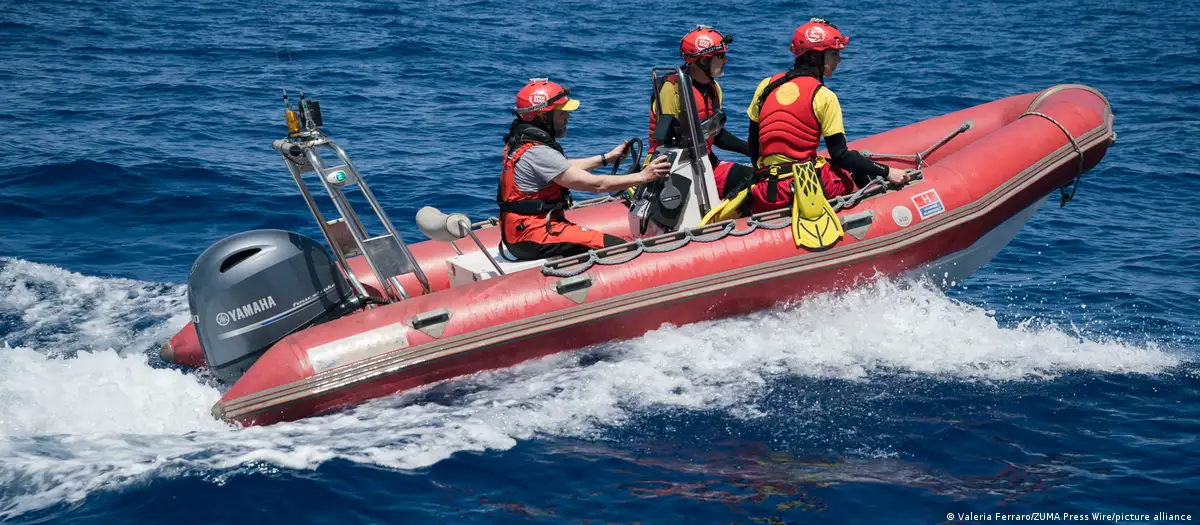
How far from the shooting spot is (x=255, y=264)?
508cm

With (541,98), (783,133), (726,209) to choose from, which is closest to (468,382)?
(541,98)

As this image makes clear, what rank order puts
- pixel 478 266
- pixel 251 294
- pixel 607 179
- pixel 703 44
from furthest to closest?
1. pixel 703 44
2. pixel 478 266
3. pixel 607 179
4. pixel 251 294

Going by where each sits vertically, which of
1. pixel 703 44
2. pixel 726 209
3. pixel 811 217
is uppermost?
pixel 703 44

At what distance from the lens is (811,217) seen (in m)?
5.90

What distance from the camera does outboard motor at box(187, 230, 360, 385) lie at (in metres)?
5.04

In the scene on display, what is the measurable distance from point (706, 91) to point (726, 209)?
32.8 inches

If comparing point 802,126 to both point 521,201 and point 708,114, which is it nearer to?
point 708,114

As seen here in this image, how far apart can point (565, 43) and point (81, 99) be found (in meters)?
6.85

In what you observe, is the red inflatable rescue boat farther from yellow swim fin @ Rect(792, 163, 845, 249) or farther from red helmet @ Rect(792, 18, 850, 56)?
red helmet @ Rect(792, 18, 850, 56)

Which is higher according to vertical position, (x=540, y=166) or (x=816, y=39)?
(x=816, y=39)

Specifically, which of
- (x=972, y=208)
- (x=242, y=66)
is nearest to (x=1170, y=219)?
(x=972, y=208)

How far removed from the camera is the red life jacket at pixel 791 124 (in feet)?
19.1

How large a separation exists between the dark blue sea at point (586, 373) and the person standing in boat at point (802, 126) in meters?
0.68

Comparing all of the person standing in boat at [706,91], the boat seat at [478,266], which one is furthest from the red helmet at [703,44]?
the boat seat at [478,266]
